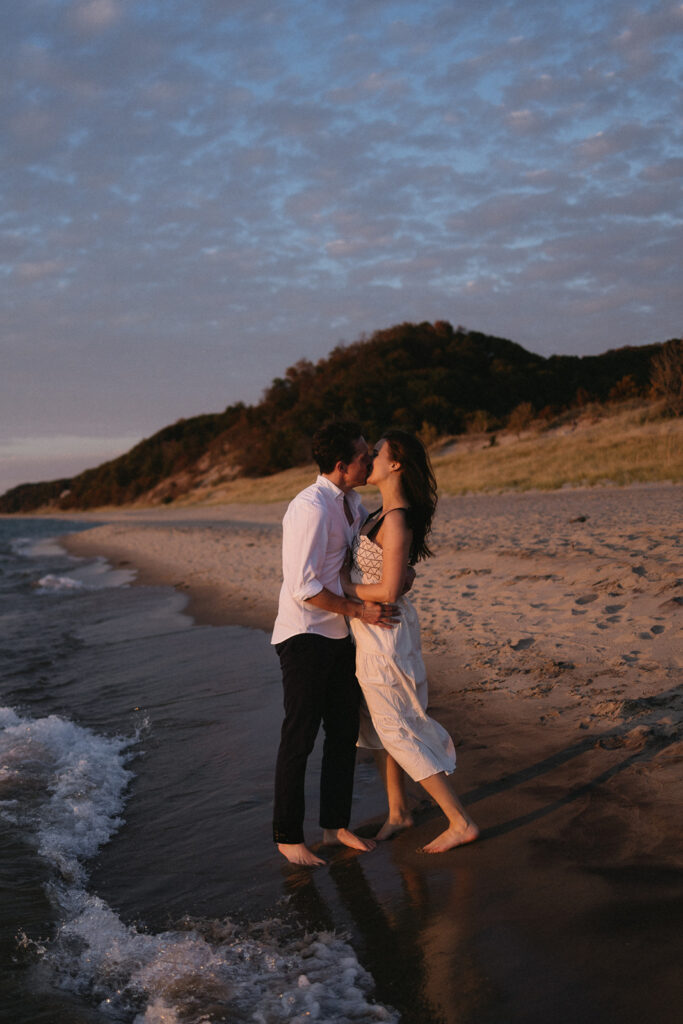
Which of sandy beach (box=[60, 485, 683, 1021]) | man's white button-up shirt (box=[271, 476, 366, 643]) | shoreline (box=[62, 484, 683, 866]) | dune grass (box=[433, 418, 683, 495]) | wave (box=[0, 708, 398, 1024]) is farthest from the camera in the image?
dune grass (box=[433, 418, 683, 495])

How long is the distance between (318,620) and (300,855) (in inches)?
42.8

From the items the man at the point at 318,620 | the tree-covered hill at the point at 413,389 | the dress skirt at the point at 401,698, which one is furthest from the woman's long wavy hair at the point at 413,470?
the tree-covered hill at the point at 413,389

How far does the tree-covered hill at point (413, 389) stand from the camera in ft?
123

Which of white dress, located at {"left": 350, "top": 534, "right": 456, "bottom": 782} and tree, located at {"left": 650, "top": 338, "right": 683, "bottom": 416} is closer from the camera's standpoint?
white dress, located at {"left": 350, "top": 534, "right": 456, "bottom": 782}

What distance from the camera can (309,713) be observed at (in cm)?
360

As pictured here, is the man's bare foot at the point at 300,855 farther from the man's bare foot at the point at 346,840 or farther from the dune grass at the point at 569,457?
the dune grass at the point at 569,457

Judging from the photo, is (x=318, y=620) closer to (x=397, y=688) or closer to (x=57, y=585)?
(x=397, y=688)

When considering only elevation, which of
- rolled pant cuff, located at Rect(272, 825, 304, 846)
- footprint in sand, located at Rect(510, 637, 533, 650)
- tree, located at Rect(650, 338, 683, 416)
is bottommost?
rolled pant cuff, located at Rect(272, 825, 304, 846)

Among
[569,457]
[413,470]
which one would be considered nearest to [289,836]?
[413,470]

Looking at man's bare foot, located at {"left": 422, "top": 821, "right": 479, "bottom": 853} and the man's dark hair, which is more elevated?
the man's dark hair

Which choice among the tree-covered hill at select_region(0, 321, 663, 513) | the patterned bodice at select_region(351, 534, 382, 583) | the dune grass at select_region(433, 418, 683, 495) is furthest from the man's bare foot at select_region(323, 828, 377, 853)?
the tree-covered hill at select_region(0, 321, 663, 513)

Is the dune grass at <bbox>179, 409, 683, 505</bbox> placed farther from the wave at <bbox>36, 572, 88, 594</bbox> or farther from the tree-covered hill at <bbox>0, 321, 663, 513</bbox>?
the wave at <bbox>36, 572, 88, 594</bbox>

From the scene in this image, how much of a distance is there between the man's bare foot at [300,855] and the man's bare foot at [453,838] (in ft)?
1.65

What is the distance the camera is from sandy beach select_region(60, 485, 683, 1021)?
2820mm
